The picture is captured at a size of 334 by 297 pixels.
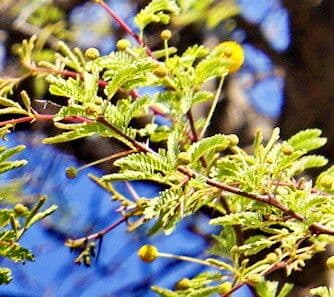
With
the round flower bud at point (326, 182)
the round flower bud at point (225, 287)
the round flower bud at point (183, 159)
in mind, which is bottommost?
the round flower bud at point (225, 287)

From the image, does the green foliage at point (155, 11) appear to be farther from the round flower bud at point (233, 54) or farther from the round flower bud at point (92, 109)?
the round flower bud at point (92, 109)

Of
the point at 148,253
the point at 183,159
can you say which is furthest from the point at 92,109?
the point at 148,253

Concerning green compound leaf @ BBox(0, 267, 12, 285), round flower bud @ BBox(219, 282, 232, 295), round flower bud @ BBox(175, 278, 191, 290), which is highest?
green compound leaf @ BBox(0, 267, 12, 285)

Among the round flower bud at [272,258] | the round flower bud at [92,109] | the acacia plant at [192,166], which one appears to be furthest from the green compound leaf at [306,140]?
the round flower bud at [92,109]

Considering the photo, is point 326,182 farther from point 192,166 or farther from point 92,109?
point 92,109

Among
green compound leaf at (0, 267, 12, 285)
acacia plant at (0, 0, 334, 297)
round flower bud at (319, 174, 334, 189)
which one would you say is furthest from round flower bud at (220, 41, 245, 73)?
green compound leaf at (0, 267, 12, 285)

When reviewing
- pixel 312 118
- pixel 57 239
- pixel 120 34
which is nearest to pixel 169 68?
pixel 312 118

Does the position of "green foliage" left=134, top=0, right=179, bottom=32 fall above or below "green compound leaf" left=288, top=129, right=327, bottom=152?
above

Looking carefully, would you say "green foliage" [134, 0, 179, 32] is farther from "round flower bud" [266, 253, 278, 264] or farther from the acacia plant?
"round flower bud" [266, 253, 278, 264]

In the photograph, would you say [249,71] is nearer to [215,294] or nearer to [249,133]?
[249,133]
